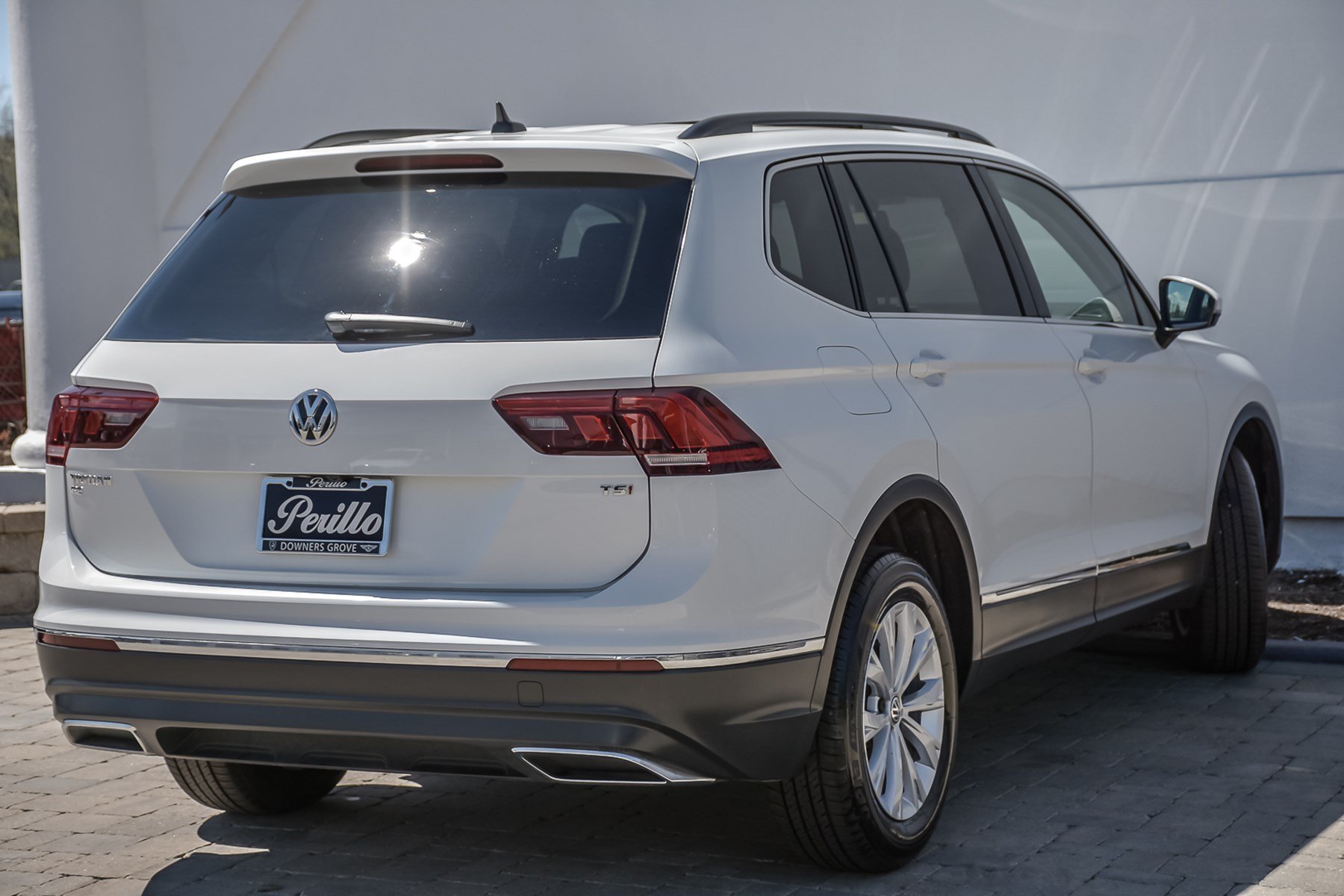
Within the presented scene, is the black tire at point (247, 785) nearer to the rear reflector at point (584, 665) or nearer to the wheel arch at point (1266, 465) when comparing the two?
the rear reflector at point (584, 665)

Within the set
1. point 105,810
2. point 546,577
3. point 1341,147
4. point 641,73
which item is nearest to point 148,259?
point 641,73

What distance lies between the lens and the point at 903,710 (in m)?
4.29

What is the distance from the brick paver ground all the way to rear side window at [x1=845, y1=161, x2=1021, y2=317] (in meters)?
1.42

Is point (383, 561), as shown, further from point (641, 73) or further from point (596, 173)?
point (641, 73)

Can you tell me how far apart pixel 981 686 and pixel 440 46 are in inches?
261

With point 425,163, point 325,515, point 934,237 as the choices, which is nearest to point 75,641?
point 325,515

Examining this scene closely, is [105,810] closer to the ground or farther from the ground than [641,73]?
closer to the ground

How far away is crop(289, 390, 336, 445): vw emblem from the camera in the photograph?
12.1 ft

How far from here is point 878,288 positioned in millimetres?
4387

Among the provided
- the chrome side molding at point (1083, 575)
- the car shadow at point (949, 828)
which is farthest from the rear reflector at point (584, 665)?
the chrome side molding at point (1083, 575)

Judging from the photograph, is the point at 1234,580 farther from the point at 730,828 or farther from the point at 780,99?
the point at 780,99

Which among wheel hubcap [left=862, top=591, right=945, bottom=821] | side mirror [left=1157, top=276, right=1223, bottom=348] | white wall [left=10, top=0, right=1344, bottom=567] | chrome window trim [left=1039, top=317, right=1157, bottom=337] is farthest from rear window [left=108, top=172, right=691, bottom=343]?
white wall [left=10, top=0, right=1344, bottom=567]

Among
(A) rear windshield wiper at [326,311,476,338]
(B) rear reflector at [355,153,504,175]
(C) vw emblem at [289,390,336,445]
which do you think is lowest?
(C) vw emblem at [289,390,336,445]

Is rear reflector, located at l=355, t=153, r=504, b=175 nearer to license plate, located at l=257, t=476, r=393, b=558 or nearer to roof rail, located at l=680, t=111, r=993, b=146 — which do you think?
roof rail, located at l=680, t=111, r=993, b=146
